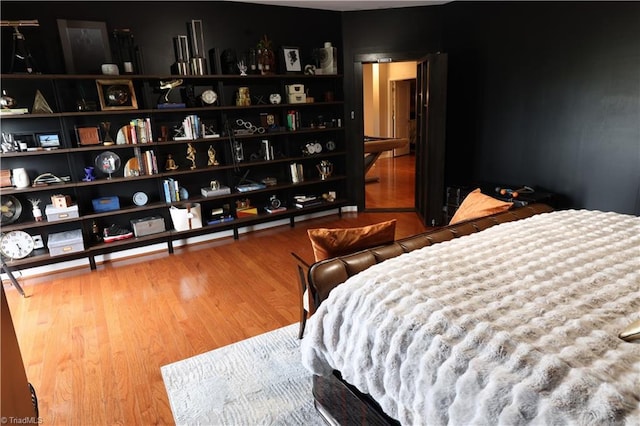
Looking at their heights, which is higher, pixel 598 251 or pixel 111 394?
pixel 598 251

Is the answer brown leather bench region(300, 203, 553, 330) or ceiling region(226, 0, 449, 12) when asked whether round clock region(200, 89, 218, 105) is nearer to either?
ceiling region(226, 0, 449, 12)

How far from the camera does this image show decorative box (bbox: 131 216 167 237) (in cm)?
409

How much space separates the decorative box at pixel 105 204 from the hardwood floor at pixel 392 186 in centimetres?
316

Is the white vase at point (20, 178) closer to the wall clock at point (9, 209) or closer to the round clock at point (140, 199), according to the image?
the wall clock at point (9, 209)

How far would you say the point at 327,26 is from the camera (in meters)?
4.98

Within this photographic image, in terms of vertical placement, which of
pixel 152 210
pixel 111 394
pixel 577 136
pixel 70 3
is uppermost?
pixel 70 3

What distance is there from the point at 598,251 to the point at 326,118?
12.6ft

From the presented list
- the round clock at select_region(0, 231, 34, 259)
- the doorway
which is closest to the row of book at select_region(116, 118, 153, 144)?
the round clock at select_region(0, 231, 34, 259)

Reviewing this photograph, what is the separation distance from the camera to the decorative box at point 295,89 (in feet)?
15.5

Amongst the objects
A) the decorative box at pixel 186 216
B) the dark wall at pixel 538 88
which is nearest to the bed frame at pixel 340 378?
the dark wall at pixel 538 88

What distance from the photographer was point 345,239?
2.04m

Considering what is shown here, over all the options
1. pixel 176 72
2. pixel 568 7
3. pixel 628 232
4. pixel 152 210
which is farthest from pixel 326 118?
pixel 628 232

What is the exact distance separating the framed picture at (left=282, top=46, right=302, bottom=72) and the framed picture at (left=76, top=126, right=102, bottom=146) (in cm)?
214

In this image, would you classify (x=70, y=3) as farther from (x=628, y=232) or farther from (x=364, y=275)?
(x=628, y=232)
